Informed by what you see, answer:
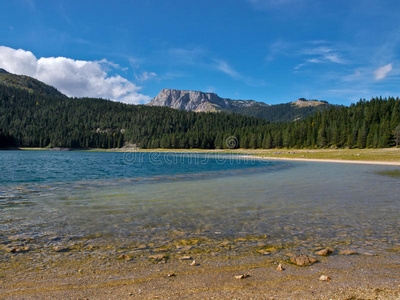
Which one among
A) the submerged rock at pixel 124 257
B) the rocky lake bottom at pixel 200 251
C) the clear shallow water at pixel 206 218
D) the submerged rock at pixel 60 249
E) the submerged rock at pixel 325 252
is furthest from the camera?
the clear shallow water at pixel 206 218

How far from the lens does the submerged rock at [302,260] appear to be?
6057mm

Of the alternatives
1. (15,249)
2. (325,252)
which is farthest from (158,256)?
(325,252)

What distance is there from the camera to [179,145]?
7490 inches

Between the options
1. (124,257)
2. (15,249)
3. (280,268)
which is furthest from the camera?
(15,249)

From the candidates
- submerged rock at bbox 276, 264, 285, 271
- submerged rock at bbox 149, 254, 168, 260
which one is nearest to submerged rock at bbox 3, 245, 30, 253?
submerged rock at bbox 149, 254, 168, 260

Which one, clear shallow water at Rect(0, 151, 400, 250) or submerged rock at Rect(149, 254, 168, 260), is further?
clear shallow water at Rect(0, 151, 400, 250)

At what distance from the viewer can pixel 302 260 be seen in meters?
6.18

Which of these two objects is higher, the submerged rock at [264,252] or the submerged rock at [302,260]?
the submerged rock at [302,260]

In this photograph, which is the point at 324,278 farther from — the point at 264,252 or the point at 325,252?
the point at 264,252

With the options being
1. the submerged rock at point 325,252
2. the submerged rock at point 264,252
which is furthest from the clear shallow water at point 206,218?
the submerged rock at point 264,252

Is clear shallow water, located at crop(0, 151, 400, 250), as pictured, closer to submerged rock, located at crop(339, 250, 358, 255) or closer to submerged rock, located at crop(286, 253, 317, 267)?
submerged rock, located at crop(339, 250, 358, 255)

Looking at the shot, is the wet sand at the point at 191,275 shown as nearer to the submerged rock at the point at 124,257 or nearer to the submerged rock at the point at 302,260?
the submerged rock at the point at 124,257

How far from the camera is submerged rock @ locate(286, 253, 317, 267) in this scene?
6.06 m

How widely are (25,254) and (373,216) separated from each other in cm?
1322
